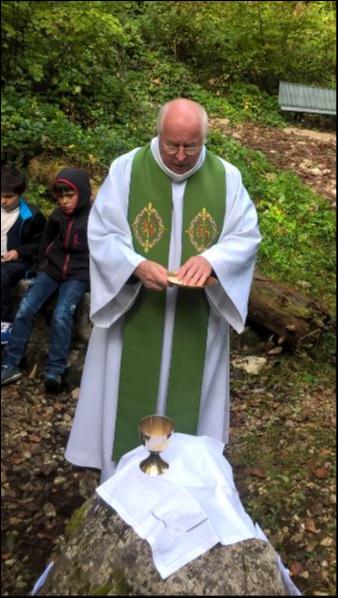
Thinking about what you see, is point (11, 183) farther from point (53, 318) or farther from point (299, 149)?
point (299, 149)

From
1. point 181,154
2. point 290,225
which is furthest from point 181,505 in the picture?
point 290,225

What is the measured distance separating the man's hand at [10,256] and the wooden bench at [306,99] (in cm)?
747

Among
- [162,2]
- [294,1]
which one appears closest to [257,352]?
[294,1]

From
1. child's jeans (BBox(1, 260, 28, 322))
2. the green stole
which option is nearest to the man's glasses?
the green stole

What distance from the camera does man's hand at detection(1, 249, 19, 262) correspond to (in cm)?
477

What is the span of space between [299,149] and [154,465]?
836 centimetres

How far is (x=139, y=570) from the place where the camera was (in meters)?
2.06

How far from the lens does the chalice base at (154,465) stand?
7.78 feet

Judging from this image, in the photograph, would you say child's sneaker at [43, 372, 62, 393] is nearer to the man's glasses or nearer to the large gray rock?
the man's glasses

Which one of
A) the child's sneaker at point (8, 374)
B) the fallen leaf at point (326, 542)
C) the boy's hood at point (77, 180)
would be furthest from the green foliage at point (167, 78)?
the fallen leaf at point (326, 542)

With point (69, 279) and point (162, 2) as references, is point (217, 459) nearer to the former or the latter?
point (69, 279)

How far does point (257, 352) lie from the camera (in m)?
5.20

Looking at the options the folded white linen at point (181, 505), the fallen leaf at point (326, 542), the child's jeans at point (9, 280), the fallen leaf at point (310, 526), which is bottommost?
the fallen leaf at point (326, 542)

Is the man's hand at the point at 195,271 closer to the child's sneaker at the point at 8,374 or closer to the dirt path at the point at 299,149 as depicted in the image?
the child's sneaker at the point at 8,374
